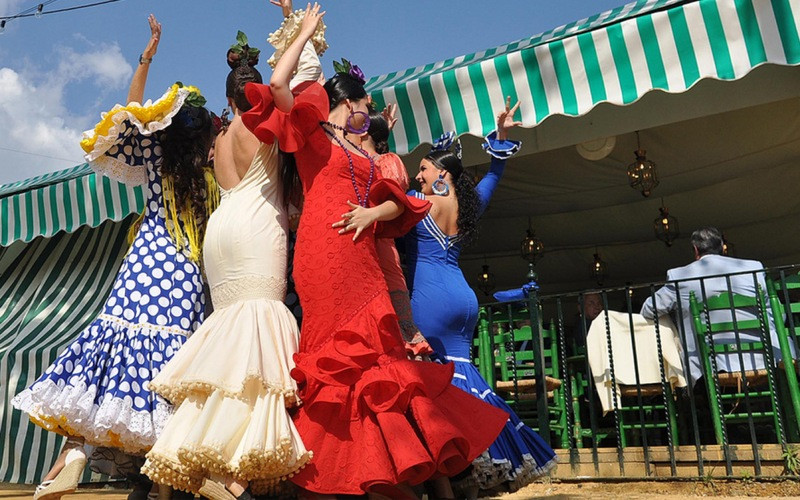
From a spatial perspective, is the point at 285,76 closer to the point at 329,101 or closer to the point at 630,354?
the point at 329,101

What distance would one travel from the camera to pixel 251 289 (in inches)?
106

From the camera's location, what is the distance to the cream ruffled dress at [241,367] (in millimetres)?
2260

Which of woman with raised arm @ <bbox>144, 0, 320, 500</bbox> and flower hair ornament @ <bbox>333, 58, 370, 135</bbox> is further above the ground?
flower hair ornament @ <bbox>333, 58, 370, 135</bbox>

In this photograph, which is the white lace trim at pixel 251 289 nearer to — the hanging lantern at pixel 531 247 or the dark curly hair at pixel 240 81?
the dark curly hair at pixel 240 81

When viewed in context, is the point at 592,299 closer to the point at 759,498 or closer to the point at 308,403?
the point at 759,498

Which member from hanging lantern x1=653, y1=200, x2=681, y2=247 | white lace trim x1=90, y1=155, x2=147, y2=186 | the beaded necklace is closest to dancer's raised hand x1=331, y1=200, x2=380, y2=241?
the beaded necklace

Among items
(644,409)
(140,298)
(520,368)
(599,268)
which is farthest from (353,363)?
(599,268)

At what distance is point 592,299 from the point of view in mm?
7820

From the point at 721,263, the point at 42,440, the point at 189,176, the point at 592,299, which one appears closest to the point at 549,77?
the point at 721,263

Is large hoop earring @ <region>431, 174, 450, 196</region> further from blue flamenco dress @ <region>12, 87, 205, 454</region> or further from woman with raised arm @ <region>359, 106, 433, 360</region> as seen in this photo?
blue flamenco dress @ <region>12, 87, 205, 454</region>

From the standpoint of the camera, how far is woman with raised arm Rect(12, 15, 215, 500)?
2789 millimetres

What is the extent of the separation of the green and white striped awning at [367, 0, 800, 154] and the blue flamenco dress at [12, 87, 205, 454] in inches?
78.9

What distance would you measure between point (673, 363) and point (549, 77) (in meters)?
2.12

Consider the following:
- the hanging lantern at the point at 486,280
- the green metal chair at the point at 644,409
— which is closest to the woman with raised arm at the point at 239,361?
the green metal chair at the point at 644,409
